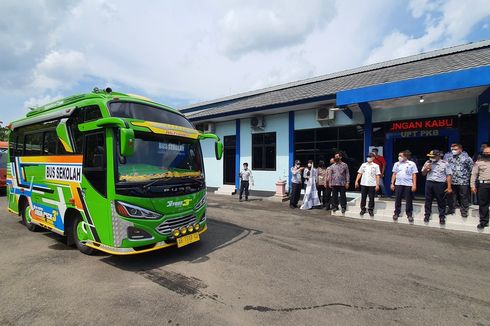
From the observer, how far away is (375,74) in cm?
1297

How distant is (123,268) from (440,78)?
885 centimetres

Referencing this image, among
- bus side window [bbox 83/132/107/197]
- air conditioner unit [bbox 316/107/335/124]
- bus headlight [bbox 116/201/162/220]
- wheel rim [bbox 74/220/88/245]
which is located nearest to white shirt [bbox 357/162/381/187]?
air conditioner unit [bbox 316/107/335/124]

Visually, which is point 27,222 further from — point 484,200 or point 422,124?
point 422,124

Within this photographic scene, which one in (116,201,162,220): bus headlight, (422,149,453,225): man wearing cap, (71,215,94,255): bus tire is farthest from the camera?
(422,149,453,225): man wearing cap

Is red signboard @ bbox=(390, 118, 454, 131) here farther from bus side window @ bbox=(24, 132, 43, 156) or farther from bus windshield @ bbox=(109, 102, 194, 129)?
bus side window @ bbox=(24, 132, 43, 156)

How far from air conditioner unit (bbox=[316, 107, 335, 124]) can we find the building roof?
699 mm

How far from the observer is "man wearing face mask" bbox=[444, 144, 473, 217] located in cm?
724

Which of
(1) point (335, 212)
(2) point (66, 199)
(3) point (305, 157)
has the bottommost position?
(1) point (335, 212)

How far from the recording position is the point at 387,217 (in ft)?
26.9

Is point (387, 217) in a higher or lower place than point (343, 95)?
lower

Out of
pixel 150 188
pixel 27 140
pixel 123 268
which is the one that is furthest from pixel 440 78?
pixel 27 140

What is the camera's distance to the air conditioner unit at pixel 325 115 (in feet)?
36.6

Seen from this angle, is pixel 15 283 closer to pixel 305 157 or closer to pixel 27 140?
pixel 27 140

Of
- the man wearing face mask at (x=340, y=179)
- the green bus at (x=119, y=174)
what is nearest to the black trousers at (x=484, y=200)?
the man wearing face mask at (x=340, y=179)
